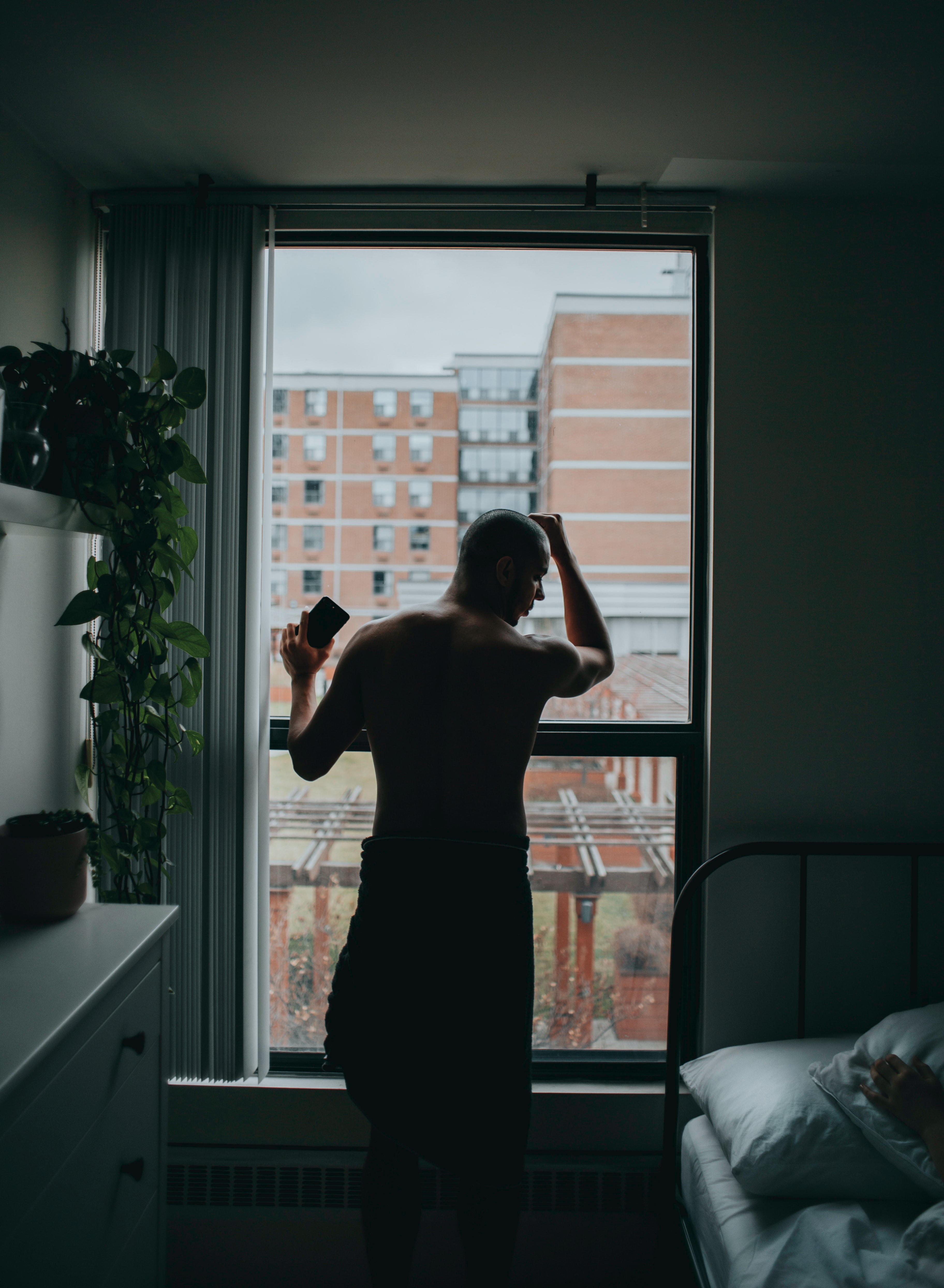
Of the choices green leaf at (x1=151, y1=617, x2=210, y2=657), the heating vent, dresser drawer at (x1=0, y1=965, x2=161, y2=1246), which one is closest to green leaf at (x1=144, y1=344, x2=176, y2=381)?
green leaf at (x1=151, y1=617, x2=210, y2=657)

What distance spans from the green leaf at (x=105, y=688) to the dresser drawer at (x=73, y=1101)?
0.59m

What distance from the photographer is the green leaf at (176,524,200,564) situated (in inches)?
67.1

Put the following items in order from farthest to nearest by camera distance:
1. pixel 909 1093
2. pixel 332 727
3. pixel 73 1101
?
pixel 332 727, pixel 909 1093, pixel 73 1101

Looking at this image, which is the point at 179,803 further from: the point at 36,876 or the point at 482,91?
the point at 482,91

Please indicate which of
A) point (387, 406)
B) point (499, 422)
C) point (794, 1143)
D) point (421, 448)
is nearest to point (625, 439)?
point (499, 422)

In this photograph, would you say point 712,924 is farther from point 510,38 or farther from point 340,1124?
point 510,38

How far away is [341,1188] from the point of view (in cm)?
189

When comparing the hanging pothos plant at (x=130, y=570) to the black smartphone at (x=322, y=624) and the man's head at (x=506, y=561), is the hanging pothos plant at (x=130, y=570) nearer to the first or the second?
the black smartphone at (x=322, y=624)

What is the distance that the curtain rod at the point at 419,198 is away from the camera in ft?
6.35

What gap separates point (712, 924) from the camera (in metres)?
1.92

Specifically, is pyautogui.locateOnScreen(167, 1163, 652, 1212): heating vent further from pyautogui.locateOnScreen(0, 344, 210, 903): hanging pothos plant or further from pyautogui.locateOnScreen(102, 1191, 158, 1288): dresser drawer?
pyautogui.locateOnScreen(0, 344, 210, 903): hanging pothos plant

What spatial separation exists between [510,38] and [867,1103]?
6.96ft

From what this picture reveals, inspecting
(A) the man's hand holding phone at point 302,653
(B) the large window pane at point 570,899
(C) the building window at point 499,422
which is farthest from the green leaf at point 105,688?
(C) the building window at point 499,422

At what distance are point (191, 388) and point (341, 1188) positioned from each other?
1.99 m
